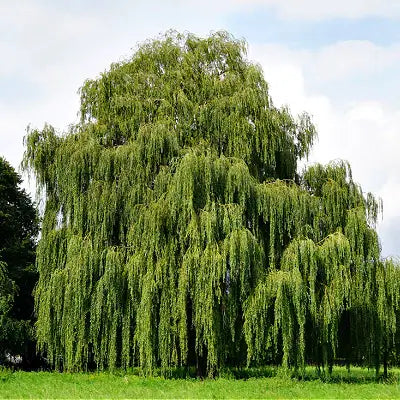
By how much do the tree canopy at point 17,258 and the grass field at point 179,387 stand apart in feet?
16.6

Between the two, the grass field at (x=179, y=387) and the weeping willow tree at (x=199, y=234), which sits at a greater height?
the weeping willow tree at (x=199, y=234)

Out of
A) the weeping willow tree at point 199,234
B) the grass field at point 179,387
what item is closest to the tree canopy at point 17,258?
the weeping willow tree at point 199,234

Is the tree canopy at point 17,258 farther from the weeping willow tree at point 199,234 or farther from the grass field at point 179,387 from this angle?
the grass field at point 179,387

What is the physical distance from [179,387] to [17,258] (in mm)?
13943

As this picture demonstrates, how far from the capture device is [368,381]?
18.3 metres

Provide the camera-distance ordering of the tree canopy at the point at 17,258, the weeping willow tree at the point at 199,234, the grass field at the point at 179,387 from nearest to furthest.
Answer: the grass field at the point at 179,387
the weeping willow tree at the point at 199,234
the tree canopy at the point at 17,258

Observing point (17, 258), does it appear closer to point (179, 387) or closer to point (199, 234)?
point (199, 234)

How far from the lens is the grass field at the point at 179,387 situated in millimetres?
13891

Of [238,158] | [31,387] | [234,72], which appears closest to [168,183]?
[238,158]

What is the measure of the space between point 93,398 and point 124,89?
→ 35.8 ft

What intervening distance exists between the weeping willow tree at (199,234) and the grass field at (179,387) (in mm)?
529

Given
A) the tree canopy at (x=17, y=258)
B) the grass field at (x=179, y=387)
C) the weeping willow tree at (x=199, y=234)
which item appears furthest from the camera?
the tree canopy at (x=17, y=258)

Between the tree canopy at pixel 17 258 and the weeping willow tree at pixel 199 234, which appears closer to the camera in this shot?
the weeping willow tree at pixel 199 234

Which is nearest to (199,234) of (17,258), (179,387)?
(179,387)
